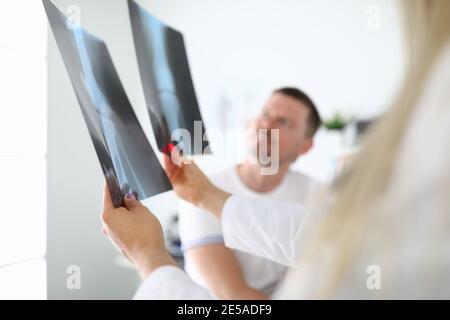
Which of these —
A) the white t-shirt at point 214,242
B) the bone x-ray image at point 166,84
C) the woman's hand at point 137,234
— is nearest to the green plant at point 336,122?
the white t-shirt at point 214,242

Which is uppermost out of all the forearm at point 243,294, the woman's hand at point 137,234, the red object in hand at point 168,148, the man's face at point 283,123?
the man's face at point 283,123

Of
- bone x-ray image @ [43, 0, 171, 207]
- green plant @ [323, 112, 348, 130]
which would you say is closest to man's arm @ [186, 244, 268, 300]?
bone x-ray image @ [43, 0, 171, 207]

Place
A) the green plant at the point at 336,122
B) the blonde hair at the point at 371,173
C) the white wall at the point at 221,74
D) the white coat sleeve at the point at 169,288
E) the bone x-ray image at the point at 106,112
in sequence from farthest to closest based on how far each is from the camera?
the green plant at the point at 336,122
the white wall at the point at 221,74
the bone x-ray image at the point at 106,112
the white coat sleeve at the point at 169,288
the blonde hair at the point at 371,173

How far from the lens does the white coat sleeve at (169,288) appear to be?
49 cm

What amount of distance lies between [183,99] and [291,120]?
0.65 metres

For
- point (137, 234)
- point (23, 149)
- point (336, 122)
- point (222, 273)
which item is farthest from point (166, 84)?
point (336, 122)

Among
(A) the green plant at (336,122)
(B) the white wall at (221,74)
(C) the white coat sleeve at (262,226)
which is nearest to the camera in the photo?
(C) the white coat sleeve at (262,226)

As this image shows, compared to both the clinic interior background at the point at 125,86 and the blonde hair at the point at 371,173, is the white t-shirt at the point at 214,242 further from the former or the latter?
the blonde hair at the point at 371,173

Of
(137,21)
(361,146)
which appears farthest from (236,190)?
(361,146)

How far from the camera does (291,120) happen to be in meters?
1.59

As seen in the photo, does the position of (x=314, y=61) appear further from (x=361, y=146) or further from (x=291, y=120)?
(x=361, y=146)

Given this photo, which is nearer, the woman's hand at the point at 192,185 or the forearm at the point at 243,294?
the woman's hand at the point at 192,185

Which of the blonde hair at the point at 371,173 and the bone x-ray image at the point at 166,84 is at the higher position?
the bone x-ray image at the point at 166,84

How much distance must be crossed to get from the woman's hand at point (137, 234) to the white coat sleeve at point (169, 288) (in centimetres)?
4
